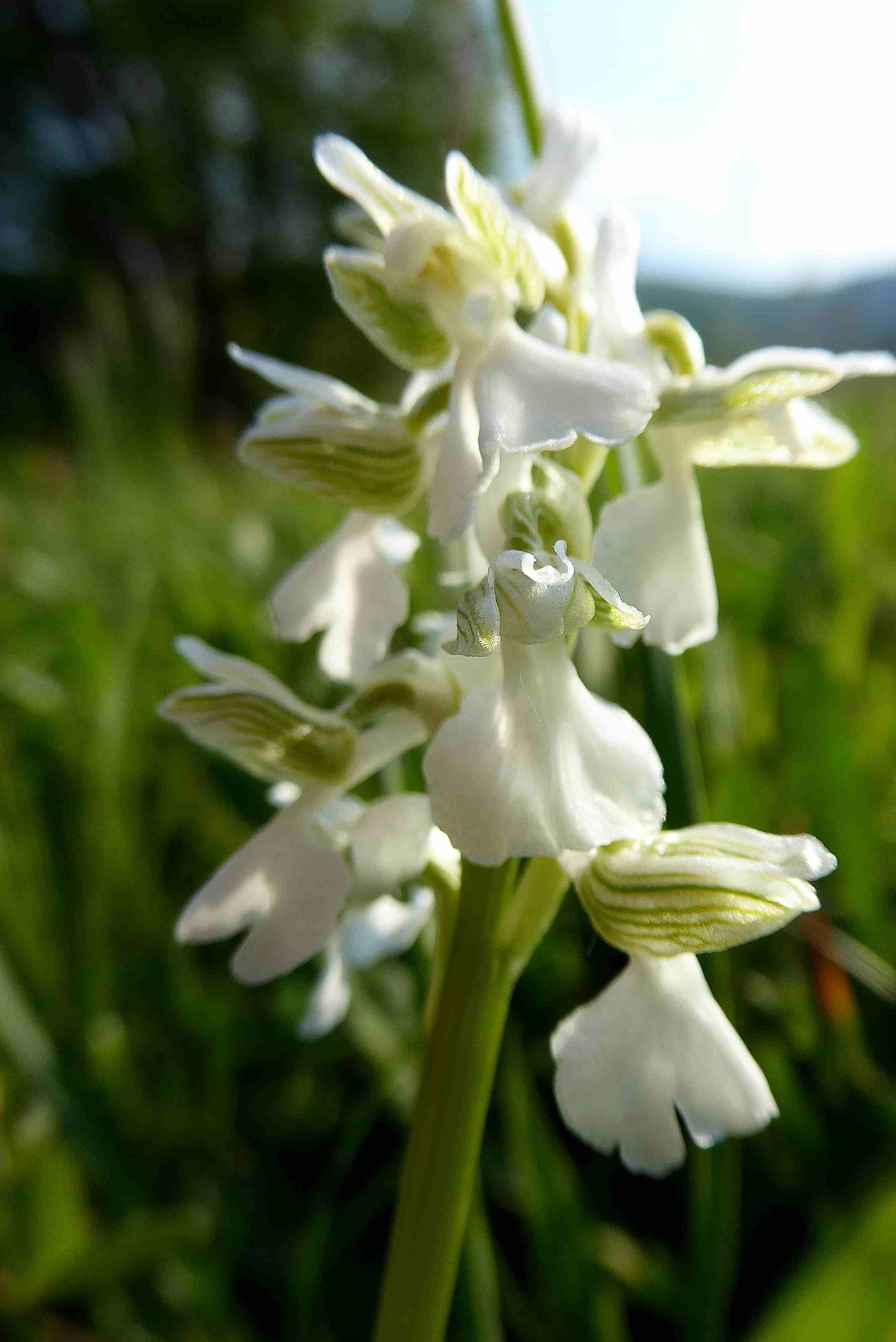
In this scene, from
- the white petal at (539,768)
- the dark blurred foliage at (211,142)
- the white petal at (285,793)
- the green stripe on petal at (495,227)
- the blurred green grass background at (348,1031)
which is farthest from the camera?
the dark blurred foliage at (211,142)

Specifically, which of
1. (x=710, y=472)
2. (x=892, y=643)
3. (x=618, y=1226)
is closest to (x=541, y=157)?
(x=618, y=1226)

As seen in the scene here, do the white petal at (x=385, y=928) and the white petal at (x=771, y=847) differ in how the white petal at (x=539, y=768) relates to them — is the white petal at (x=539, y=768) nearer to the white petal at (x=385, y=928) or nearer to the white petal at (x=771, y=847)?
the white petal at (x=771, y=847)

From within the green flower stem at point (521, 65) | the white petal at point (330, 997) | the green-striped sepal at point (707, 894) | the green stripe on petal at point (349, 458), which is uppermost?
the green flower stem at point (521, 65)

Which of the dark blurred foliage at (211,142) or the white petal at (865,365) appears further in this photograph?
the dark blurred foliage at (211,142)

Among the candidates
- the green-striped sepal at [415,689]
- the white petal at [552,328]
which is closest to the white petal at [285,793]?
the green-striped sepal at [415,689]

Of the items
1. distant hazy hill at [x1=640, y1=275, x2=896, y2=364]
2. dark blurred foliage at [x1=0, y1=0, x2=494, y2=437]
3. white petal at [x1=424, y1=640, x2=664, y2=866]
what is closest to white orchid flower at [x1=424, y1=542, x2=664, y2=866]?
white petal at [x1=424, y1=640, x2=664, y2=866]

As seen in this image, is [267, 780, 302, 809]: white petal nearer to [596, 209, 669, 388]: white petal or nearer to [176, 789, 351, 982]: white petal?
[176, 789, 351, 982]: white petal
